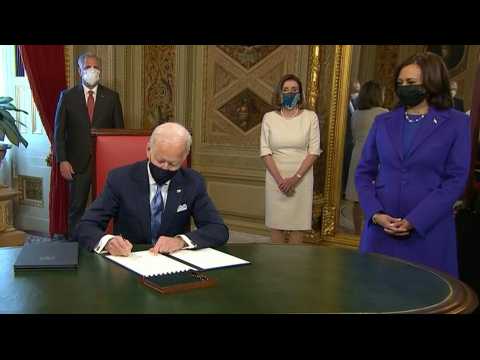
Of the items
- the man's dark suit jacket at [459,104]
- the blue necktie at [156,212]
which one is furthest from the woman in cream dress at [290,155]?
the blue necktie at [156,212]

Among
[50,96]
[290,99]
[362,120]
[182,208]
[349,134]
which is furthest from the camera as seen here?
[50,96]

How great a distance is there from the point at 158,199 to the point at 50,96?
12.2 ft

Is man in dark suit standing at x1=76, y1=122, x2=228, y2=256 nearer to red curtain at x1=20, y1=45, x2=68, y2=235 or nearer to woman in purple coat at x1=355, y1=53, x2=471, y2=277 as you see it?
woman in purple coat at x1=355, y1=53, x2=471, y2=277

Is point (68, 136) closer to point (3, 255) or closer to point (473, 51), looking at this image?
point (3, 255)

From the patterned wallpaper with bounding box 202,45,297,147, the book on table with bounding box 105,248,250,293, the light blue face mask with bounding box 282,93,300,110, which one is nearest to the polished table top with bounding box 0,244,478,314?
the book on table with bounding box 105,248,250,293

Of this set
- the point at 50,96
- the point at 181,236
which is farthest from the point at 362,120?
the point at 50,96

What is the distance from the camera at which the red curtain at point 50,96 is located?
17.7 ft

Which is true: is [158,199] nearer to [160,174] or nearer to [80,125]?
[160,174]

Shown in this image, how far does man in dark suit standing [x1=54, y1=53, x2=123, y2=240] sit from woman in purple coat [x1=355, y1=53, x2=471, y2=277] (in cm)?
298

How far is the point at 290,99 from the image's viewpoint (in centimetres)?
405

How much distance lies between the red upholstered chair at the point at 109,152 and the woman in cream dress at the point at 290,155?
1521 mm

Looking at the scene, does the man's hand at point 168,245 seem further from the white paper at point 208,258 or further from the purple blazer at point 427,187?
the purple blazer at point 427,187
